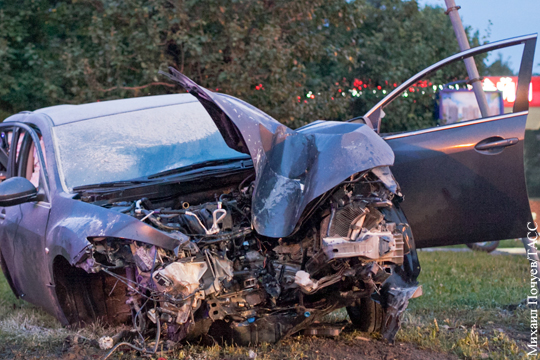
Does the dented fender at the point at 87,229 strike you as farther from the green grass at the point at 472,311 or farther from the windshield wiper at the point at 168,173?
the green grass at the point at 472,311

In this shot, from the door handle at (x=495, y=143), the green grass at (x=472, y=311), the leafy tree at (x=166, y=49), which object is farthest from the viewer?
the leafy tree at (x=166, y=49)

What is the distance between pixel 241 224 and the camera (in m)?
3.41

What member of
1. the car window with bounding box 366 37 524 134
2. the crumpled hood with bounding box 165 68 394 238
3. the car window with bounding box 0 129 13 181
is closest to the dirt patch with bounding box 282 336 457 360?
the crumpled hood with bounding box 165 68 394 238

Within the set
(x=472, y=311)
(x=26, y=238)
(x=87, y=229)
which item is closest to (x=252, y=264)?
(x=87, y=229)

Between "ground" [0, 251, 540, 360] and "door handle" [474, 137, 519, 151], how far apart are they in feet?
4.12

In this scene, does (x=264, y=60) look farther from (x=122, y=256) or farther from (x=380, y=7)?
(x=380, y=7)

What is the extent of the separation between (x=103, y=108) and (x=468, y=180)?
291 cm

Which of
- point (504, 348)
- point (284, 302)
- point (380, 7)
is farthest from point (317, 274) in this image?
point (380, 7)

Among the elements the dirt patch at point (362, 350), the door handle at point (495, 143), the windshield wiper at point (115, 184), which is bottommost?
the dirt patch at point (362, 350)

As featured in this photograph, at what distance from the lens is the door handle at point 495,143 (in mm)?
4004

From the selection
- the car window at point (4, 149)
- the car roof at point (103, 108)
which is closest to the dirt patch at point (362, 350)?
the car roof at point (103, 108)

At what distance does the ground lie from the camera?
141 inches

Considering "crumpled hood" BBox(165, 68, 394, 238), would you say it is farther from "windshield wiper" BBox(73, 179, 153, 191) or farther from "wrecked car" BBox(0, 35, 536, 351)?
"windshield wiper" BBox(73, 179, 153, 191)

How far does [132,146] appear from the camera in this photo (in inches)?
169
